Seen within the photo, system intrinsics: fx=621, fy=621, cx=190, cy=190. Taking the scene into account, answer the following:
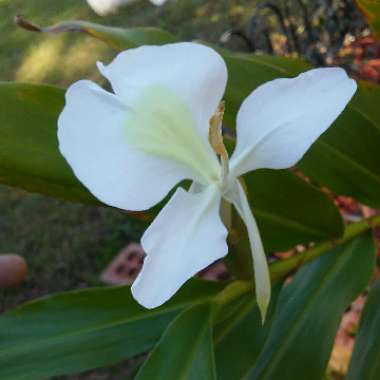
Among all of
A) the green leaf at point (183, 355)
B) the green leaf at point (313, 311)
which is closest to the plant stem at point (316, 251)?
the green leaf at point (313, 311)

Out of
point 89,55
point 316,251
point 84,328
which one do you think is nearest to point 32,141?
point 84,328

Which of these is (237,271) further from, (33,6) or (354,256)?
(33,6)

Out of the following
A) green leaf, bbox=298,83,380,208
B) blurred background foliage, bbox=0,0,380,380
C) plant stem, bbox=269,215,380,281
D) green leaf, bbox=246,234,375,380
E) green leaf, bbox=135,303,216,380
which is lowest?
blurred background foliage, bbox=0,0,380,380

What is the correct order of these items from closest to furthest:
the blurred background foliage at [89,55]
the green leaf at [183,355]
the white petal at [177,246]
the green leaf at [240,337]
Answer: the white petal at [177,246] < the green leaf at [183,355] < the green leaf at [240,337] < the blurred background foliage at [89,55]

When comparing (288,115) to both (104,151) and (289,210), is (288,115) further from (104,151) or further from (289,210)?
(289,210)

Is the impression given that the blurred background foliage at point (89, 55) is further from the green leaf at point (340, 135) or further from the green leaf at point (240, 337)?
the green leaf at point (240, 337)

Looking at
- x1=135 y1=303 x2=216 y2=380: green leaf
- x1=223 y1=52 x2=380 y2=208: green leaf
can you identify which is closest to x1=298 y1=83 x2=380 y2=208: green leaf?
→ x1=223 y1=52 x2=380 y2=208: green leaf

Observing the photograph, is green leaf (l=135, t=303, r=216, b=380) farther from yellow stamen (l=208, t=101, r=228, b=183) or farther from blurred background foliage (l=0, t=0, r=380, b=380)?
blurred background foliage (l=0, t=0, r=380, b=380)
